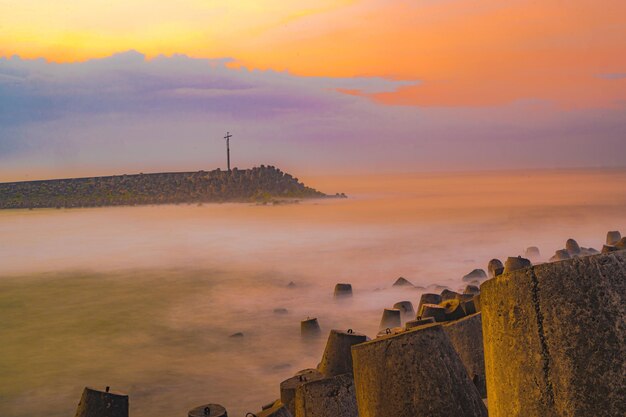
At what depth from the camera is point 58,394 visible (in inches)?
386

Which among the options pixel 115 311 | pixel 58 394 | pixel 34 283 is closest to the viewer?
pixel 58 394

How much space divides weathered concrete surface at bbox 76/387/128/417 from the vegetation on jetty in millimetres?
58945

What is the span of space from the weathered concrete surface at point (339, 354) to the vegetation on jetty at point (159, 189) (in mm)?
58132

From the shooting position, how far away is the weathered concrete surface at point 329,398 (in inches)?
192

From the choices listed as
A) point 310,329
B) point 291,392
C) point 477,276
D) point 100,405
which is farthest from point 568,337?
point 477,276

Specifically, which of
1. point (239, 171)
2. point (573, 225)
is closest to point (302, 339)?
point (573, 225)

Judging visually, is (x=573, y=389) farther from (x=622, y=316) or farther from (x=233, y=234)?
(x=233, y=234)

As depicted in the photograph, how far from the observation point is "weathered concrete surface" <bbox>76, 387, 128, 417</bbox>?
5.66 metres

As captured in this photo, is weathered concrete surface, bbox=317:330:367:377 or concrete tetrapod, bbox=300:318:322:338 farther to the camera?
concrete tetrapod, bbox=300:318:322:338

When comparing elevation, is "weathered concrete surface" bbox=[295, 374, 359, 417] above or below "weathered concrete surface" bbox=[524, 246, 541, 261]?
above

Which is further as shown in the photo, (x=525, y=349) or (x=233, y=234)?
(x=233, y=234)

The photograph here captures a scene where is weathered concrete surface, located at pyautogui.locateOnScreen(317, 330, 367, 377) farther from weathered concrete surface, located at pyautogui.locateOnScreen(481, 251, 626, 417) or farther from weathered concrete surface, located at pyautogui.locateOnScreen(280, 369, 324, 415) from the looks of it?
weathered concrete surface, located at pyautogui.locateOnScreen(481, 251, 626, 417)

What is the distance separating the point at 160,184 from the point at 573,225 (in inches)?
1970

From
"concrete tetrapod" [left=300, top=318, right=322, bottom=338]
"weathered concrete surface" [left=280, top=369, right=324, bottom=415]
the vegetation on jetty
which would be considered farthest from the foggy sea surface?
the vegetation on jetty
